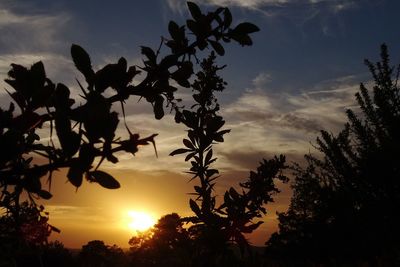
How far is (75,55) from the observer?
4.37 feet

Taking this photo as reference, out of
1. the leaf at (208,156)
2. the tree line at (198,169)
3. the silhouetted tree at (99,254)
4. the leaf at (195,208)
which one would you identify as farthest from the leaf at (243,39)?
the silhouetted tree at (99,254)

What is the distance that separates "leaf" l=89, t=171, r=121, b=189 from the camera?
1235 mm

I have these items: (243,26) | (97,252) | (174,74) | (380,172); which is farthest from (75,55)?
(380,172)

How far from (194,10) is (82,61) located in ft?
2.30

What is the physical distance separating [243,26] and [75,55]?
2.90 ft

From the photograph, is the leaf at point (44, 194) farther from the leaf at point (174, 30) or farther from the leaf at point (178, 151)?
the leaf at point (178, 151)

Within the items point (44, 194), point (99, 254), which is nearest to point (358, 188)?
point (99, 254)

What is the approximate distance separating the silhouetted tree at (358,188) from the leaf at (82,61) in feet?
28.8

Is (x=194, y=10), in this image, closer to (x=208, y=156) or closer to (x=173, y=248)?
(x=208, y=156)

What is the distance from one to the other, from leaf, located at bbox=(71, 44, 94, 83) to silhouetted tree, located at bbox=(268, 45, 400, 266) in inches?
345

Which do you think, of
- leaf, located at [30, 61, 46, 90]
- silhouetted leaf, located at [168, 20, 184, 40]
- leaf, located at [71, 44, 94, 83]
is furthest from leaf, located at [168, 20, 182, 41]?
leaf, located at [30, 61, 46, 90]

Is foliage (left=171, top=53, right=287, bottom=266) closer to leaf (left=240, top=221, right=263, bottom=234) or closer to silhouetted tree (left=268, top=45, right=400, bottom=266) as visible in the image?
leaf (left=240, top=221, right=263, bottom=234)

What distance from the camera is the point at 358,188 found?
10719 mm

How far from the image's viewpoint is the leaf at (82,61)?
133 cm
